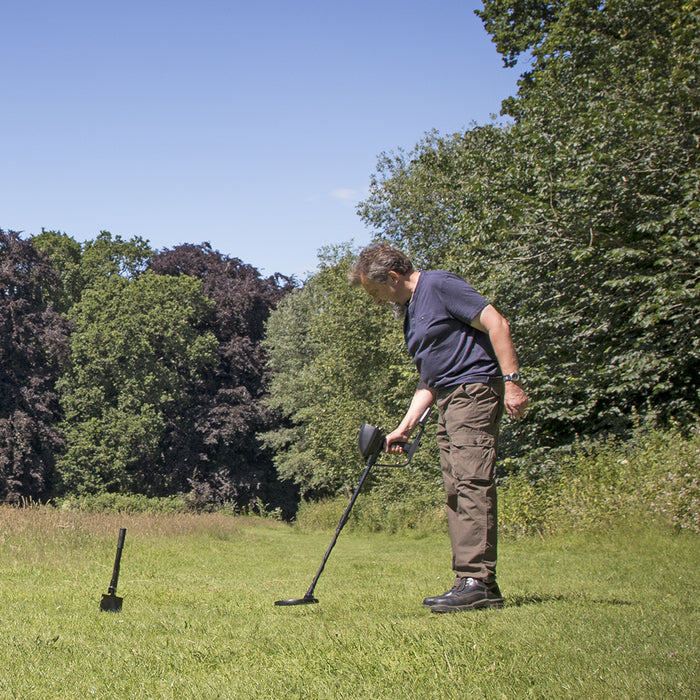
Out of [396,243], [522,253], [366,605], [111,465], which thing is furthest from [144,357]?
[366,605]

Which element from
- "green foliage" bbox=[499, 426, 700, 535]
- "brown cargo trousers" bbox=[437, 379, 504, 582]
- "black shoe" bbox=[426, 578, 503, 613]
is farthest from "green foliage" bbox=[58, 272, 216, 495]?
"black shoe" bbox=[426, 578, 503, 613]

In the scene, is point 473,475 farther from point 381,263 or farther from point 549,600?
point 381,263

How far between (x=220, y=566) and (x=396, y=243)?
2214 cm

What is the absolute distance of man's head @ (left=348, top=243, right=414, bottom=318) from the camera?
4848mm

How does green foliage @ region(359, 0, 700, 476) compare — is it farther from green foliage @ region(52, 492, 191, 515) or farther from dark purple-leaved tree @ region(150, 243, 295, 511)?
dark purple-leaved tree @ region(150, 243, 295, 511)

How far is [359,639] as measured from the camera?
3.51m

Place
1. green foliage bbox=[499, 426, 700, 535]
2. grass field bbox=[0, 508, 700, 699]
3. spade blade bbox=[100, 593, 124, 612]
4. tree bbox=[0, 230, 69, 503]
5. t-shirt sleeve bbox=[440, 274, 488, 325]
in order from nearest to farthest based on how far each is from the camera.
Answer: grass field bbox=[0, 508, 700, 699], t-shirt sleeve bbox=[440, 274, 488, 325], spade blade bbox=[100, 593, 124, 612], green foliage bbox=[499, 426, 700, 535], tree bbox=[0, 230, 69, 503]

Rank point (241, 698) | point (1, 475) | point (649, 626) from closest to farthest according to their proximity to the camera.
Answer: point (241, 698) < point (649, 626) < point (1, 475)

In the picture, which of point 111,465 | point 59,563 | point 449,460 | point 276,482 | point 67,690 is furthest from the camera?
point 276,482

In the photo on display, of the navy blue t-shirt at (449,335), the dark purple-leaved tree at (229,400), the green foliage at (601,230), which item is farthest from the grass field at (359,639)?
the dark purple-leaved tree at (229,400)

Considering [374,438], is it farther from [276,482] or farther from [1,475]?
[276,482]

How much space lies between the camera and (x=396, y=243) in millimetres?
31422

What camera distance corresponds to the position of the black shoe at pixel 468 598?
14.1 ft

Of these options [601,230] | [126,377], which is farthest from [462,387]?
[126,377]
